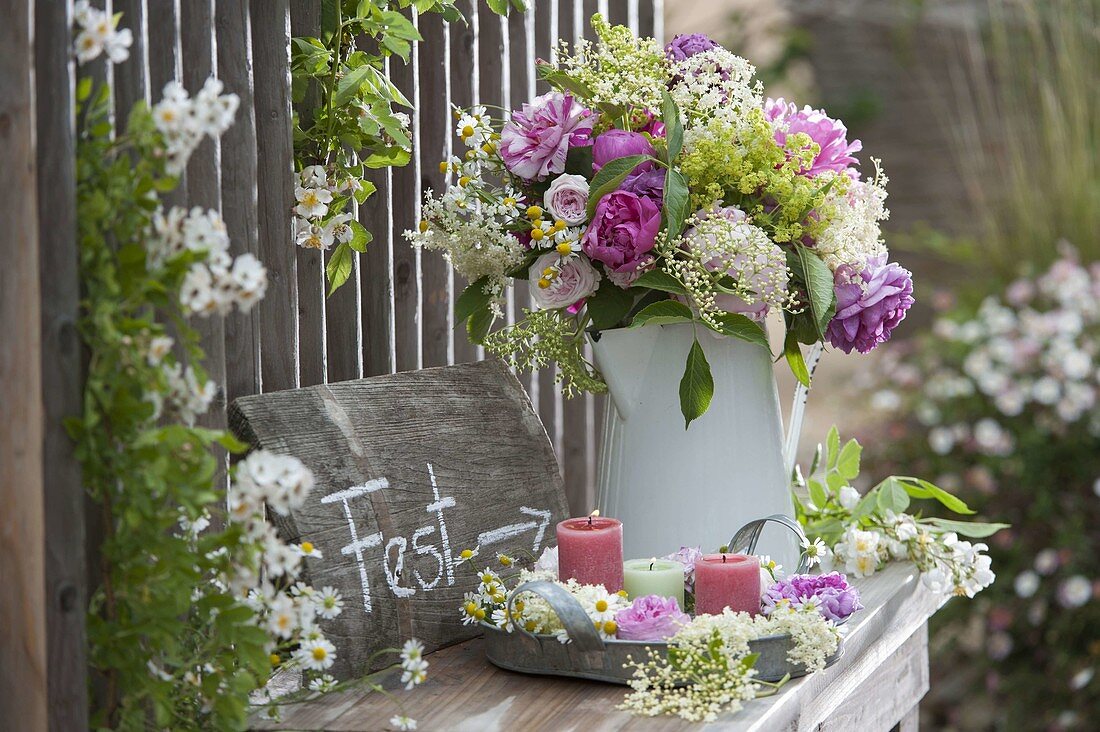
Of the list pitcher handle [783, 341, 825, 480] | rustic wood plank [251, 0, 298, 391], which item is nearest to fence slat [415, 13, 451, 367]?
rustic wood plank [251, 0, 298, 391]

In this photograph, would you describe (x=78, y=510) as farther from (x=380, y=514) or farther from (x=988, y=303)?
(x=988, y=303)

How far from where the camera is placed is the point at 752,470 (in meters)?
1.35

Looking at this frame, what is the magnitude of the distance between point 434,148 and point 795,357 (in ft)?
1.91

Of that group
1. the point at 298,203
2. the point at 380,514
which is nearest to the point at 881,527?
the point at 380,514

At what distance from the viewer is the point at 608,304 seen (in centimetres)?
128

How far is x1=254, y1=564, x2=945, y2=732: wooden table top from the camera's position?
1.03 metres

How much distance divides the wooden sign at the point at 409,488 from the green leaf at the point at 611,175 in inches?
11.3

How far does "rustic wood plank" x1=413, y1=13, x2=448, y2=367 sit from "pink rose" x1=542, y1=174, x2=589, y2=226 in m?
0.37

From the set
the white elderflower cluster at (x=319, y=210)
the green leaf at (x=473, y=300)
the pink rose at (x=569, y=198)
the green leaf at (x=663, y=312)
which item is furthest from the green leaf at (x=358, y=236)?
the green leaf at (x=663, y=312)

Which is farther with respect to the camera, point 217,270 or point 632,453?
point 632,453

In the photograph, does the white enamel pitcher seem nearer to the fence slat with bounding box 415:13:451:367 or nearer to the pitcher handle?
the pitcher handle

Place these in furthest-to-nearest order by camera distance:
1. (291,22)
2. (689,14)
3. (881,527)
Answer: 1. (689,14)
2. (881,527)
3. (291,22)

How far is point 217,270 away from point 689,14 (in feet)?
15.3

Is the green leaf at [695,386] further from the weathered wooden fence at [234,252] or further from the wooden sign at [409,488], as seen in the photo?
the weathered wooden fence at [234,252]
